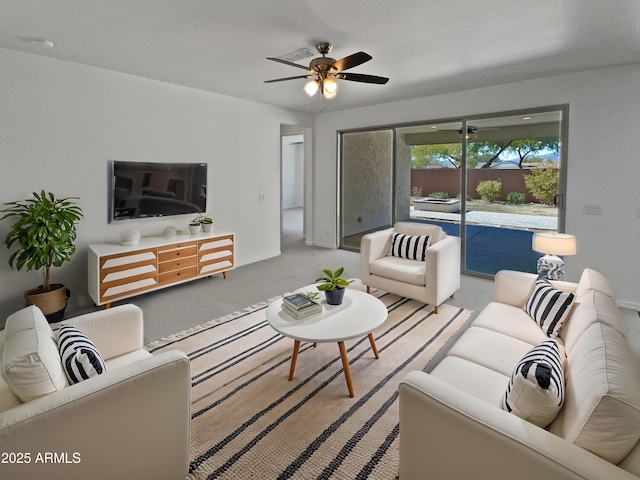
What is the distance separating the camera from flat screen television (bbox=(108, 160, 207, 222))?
13.4 feet

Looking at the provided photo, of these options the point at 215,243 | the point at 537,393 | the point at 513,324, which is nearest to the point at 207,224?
the point at 215,243

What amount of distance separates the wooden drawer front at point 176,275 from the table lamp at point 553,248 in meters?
3.88

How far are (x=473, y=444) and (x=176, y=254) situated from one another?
383cm

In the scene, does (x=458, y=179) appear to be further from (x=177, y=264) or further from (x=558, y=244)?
(x=177, y=264)

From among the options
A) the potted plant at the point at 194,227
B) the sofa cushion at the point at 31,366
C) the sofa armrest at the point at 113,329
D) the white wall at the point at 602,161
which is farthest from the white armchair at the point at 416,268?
the sofa cushion at the point at 31,366

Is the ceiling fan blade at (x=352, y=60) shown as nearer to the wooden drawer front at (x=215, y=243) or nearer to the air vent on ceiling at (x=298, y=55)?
the air vent on ceiling at (x=298, y=55)

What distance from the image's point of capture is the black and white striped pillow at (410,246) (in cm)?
412

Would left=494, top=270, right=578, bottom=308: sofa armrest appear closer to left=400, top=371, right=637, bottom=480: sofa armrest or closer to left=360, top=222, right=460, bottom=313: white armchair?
left=360, top=222, right=460, bottom=313: white armchair

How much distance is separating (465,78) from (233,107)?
10.4ft

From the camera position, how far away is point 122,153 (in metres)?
4.12

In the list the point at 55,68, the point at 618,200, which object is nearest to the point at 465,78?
the point at 618,200

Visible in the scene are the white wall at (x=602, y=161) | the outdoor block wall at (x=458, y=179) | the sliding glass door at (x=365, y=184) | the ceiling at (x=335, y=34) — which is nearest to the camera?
the ceiling at (x=335, y=34)

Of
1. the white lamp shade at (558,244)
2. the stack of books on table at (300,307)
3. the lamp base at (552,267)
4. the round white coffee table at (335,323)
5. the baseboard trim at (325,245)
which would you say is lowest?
the round white coffee table at (335,323)

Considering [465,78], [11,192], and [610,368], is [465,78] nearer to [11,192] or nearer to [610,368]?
[610,368]
